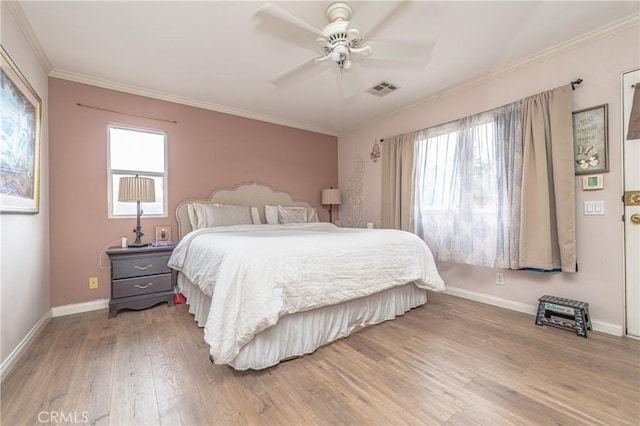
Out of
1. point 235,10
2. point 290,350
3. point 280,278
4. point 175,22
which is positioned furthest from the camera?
point 175,22

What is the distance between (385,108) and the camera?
3.92m

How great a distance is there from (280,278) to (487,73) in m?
3.08

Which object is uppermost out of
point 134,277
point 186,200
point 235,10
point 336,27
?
point 235,10

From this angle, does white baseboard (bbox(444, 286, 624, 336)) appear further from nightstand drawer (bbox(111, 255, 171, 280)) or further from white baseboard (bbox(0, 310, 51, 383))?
white baseboard (bbox(0, 310, 51, 383))

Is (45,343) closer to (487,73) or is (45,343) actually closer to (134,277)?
(134,277)

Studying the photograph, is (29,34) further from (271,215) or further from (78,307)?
(271,215)

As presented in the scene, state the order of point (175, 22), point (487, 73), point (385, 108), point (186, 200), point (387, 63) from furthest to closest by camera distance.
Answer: point (385, 108) < point (186, 200) < point (487, 73) < point (387, 63) < point (175, 22)

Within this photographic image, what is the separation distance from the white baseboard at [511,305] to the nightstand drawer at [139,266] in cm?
340

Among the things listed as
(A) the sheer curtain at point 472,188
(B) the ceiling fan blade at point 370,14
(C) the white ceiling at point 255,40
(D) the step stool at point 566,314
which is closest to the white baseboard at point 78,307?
(C) the white ceiling at point 255,40

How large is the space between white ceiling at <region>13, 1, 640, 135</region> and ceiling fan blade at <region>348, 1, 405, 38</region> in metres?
0.07

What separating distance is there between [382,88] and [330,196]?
6.49 ft

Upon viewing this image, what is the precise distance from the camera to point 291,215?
414 centimetres

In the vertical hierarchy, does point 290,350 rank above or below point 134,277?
below

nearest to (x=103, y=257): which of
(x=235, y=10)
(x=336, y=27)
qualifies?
(x=235, y=10)
